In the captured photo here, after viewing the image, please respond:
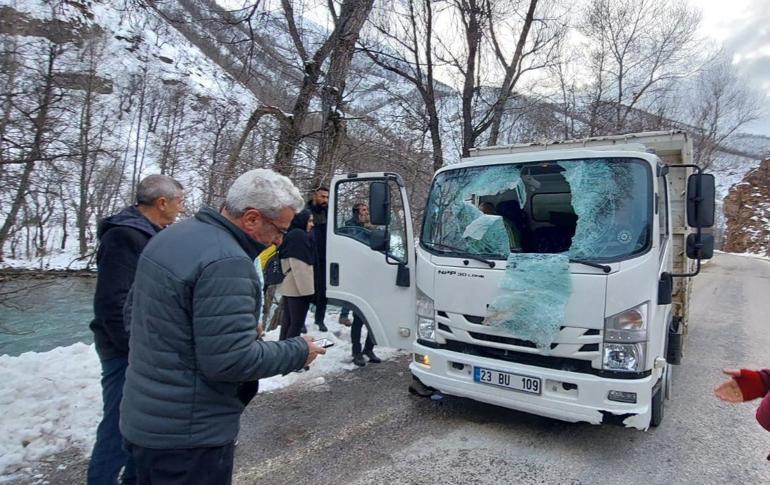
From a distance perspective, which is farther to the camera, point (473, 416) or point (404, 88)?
point (404, 88)

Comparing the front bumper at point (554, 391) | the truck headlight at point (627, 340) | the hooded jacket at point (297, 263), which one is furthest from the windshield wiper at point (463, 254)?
the hooded jacket at point (297, 263)

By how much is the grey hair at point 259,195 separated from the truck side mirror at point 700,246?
327 cm

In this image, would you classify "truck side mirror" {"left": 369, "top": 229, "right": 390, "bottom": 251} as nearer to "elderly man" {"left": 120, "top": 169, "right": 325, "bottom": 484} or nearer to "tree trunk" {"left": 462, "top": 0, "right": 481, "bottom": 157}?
"elderly man" {"left": 120, "top": 169, "right": 325, "bottom": 484}

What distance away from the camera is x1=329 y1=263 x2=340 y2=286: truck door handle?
195 inches

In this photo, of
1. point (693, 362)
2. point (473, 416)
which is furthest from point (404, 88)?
point (473, 416)

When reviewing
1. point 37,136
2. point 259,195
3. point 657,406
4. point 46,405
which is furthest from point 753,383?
point 37,136

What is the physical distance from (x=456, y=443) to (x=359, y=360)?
2091mm

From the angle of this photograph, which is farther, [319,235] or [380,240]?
[319,235]

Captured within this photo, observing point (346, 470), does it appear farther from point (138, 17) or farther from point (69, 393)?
point (138, 17)

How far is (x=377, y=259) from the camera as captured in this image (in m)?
4.62

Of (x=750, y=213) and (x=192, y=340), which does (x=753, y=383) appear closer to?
(x=192, y=340)

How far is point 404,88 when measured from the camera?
12242mm

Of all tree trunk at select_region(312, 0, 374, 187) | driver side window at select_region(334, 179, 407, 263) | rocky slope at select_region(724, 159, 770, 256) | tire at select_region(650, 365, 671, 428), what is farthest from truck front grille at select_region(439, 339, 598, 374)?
rocky slope at select_region(724, 159, 770, 256)

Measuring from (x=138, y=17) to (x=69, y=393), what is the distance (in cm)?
429
